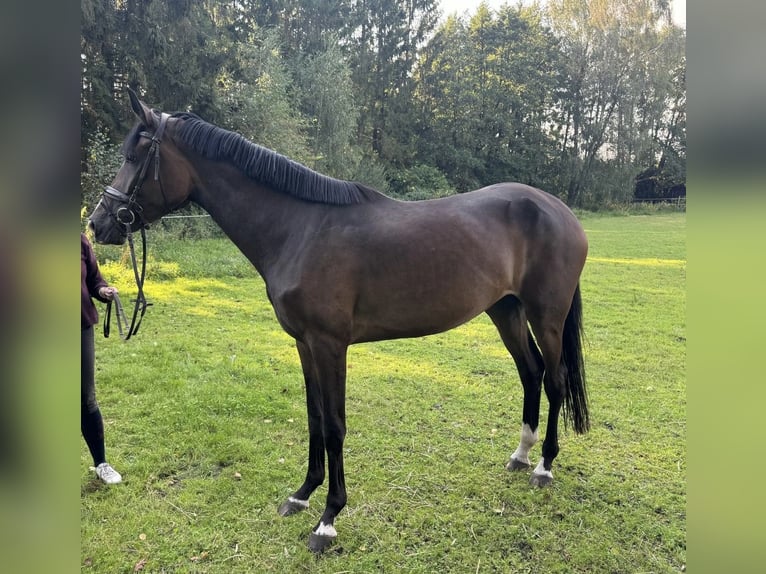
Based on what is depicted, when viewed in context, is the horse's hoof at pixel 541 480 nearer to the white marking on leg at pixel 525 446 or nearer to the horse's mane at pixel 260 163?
the white marking on leg at pixel 525 446

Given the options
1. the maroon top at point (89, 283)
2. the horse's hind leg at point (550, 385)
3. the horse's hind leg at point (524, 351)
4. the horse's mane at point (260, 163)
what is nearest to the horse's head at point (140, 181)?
the horse's mane at point (260, 163)

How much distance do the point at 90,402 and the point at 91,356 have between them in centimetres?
29

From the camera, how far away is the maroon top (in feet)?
7.88

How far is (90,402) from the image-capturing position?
8.57 feet

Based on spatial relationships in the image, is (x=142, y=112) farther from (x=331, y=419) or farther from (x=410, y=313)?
(x=331, y=419)

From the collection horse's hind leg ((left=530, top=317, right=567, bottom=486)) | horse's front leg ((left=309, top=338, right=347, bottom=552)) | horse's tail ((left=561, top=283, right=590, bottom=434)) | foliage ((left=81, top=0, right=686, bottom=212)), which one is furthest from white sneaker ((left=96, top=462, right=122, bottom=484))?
foliage ((left=81, top=0, right=686, bottom=212))

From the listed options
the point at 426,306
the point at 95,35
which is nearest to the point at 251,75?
the point at 95,35

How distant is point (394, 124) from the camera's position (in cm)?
2316

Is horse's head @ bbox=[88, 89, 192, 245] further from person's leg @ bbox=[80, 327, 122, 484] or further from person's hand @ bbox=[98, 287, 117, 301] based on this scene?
person's leg @ bbox=[80, 327, 122, 484]

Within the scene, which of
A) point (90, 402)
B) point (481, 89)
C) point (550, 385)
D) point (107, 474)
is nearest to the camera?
point (90, 402)

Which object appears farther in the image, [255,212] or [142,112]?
[255,212]

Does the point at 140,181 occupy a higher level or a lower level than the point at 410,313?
higher

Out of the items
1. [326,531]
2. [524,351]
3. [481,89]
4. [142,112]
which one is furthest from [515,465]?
[481,89]

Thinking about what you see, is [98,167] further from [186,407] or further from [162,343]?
[186,407]
